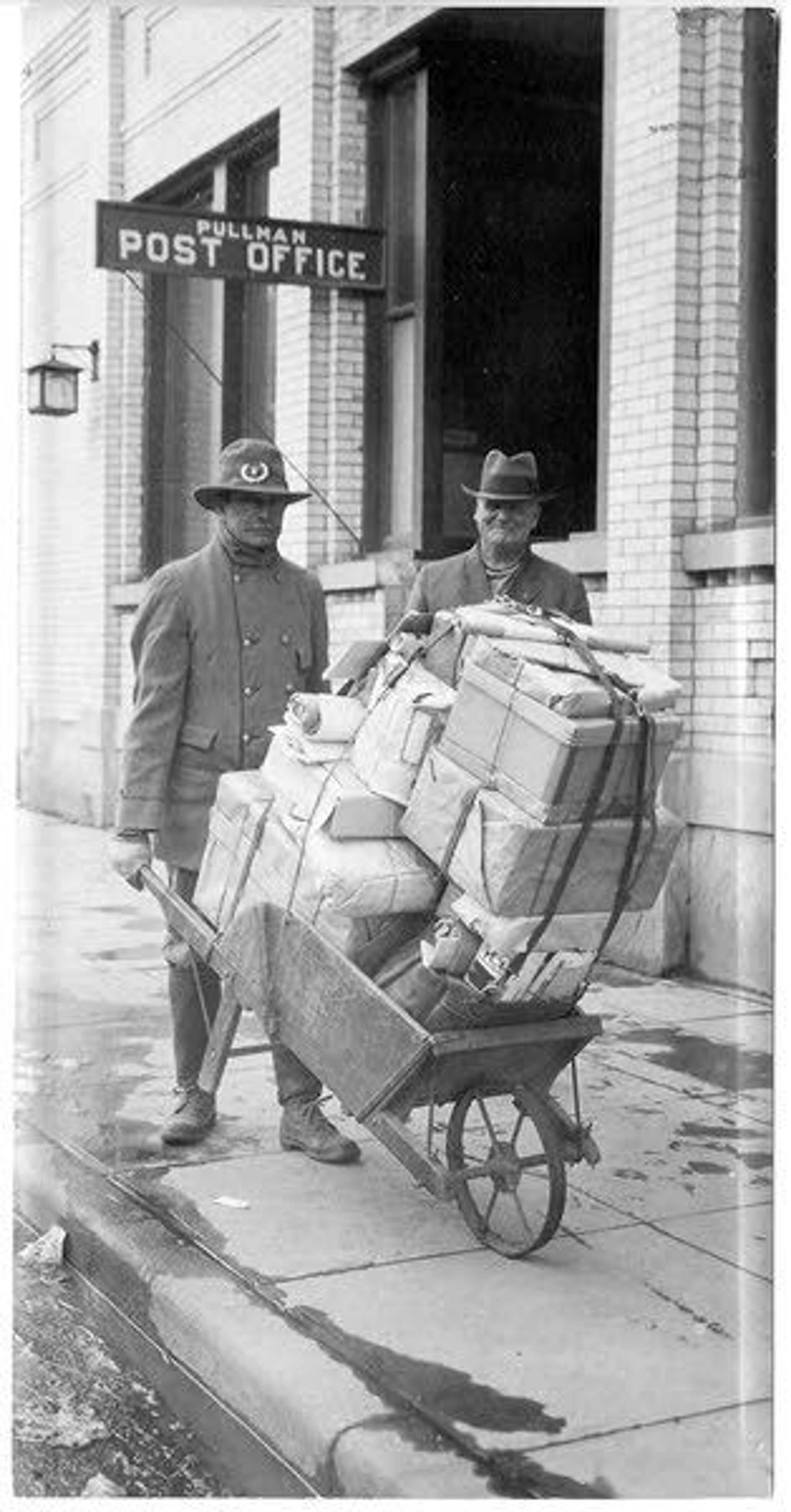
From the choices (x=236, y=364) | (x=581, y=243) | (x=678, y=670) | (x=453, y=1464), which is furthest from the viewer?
(x=236, y=364)

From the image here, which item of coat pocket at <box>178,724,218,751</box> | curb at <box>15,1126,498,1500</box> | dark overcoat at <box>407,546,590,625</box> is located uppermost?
dark overcoat at <box>407,546,590,625</box>

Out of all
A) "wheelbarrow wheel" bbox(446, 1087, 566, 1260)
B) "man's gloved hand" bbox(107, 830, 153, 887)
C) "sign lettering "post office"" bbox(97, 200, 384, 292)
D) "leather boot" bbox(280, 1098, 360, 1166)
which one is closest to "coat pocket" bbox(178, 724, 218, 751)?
"man's gloved hand" bbox(107, 830, 153, 887)

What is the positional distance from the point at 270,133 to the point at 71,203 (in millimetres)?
1847

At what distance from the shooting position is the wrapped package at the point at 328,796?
4004 millimetres

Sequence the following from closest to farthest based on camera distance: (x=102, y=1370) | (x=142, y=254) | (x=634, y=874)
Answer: (x=634, y=874) < (x=102, y=1370) < (x=142, y=254)

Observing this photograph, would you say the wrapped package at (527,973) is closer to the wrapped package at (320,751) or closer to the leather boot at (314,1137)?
the wrapped package at (320,751)

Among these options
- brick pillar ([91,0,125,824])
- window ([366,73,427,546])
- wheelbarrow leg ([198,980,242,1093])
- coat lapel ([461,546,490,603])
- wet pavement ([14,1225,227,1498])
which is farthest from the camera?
brick pillar ([91,0,125,824])

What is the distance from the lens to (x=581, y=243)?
29.9ft

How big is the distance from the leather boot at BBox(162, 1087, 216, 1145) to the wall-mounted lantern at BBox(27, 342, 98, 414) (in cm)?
597

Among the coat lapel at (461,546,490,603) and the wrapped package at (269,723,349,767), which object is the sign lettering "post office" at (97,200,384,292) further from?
the wrapped package at (269,723,349,767)

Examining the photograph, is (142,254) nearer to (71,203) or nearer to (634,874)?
(71,203)

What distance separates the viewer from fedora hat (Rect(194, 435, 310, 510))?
4914 mm

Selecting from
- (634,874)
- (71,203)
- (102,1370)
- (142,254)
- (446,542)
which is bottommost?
(102,1370)

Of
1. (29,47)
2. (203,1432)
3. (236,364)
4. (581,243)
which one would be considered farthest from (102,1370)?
(236,364)
